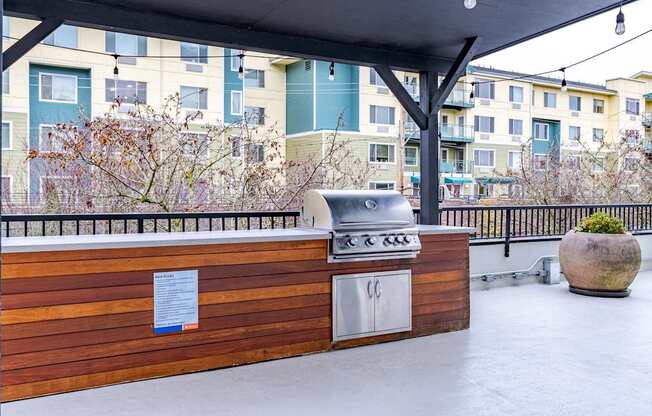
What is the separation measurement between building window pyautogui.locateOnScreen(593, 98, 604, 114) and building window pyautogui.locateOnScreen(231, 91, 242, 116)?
16059 millimetres

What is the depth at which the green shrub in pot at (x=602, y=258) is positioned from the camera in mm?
5934

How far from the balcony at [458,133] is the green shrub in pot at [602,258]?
14.8m

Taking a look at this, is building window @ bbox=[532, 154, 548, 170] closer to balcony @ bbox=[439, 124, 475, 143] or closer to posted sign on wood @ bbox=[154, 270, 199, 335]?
posted sign on wood @ bbox=[154, 270, 199, 335]

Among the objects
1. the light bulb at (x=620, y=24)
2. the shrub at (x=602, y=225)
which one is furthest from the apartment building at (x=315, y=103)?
the light bulb at (x=620, y=24)

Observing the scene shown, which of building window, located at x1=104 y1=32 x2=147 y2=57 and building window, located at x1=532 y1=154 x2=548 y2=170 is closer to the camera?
building window, located at x1=532 y1=154 x2=548 y2=170

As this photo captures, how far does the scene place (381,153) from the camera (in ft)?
57.1

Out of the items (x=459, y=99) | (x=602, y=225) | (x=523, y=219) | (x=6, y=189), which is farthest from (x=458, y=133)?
(x=6, y=189)

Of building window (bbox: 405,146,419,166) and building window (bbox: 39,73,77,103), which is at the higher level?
building window (bbox: 39,73,77,103)

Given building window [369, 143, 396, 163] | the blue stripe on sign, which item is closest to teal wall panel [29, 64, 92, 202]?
building window [369, 143, 396, 163]

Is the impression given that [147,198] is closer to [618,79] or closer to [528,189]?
[528,189]

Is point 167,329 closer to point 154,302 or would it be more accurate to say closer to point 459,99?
point 154,302

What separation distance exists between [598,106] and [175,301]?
23.7 meters

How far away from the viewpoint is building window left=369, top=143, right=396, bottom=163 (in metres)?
17.2

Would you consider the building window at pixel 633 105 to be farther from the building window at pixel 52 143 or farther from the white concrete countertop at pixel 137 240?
the white concrete countertop at pixel 137 240
